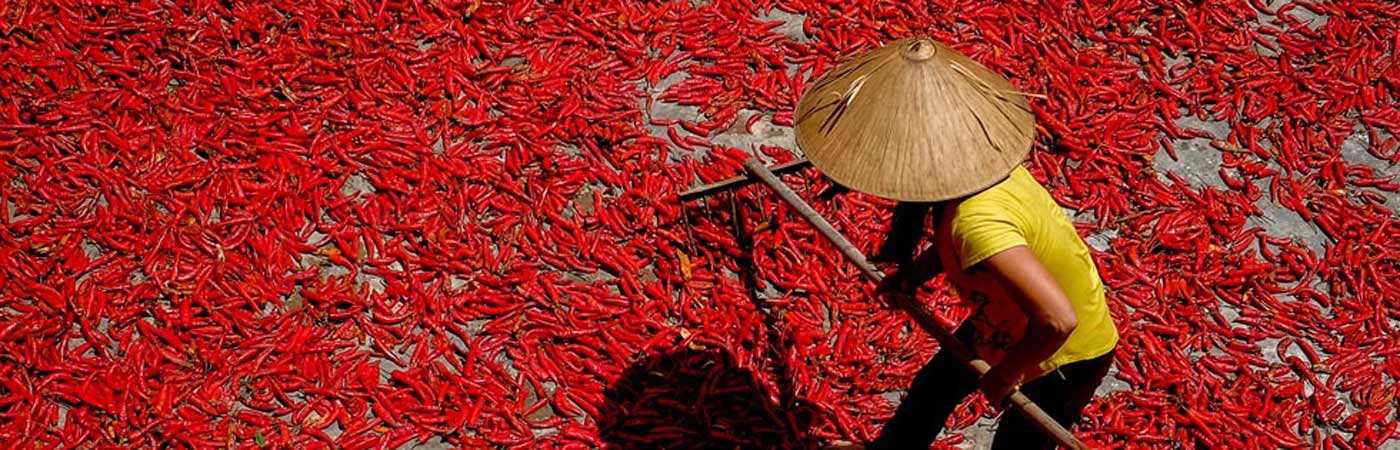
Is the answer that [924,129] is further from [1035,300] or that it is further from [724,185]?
[724,185]

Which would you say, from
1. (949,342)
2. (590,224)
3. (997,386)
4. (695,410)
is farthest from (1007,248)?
(590,224)

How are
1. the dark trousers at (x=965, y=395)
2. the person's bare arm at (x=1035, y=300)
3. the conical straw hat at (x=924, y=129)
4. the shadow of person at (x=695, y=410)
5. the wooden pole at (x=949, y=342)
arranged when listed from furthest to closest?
the shadow of person at (x=695, y=410), the dark trousers at (x=965, y=395), the wooden pole at (x=949, y=342), the conical straw hat at (x=924, y=129), the person's bare arm at (x=1035, y=300)

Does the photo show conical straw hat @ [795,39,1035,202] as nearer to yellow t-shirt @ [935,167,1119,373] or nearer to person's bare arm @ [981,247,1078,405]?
yellow t-shirt @ [935,167,1119,373]

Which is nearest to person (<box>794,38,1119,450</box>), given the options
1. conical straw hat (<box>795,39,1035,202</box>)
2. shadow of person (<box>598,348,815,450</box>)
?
conical straw hat (<box>795,39,1035,202</box>)

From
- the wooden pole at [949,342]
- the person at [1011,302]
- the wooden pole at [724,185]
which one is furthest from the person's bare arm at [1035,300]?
the wooden pole at [724,185]

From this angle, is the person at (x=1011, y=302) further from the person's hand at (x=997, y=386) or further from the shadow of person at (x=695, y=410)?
the shadow of person at (x=695, y=410)

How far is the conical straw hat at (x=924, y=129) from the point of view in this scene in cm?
286

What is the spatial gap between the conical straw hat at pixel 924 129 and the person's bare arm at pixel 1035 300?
0.20 m

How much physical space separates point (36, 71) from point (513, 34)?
1.87 m

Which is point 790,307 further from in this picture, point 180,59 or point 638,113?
point 180,59

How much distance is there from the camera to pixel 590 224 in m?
4.63

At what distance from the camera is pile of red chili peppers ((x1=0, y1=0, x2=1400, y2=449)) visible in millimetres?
4121

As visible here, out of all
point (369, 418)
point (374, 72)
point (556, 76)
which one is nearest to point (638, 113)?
point (556, 76)

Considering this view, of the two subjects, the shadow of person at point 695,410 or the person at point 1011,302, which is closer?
the person at point 1011,302
